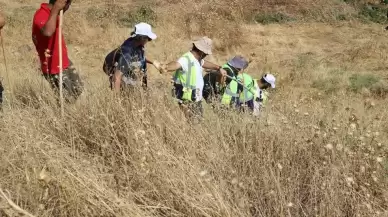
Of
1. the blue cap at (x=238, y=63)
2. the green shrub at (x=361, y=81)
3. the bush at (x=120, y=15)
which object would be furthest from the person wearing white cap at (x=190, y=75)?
the bush at (x=120, y=15)

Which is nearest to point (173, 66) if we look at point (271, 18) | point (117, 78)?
point (117, 78)

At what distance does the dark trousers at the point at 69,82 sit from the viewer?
450 centimetres

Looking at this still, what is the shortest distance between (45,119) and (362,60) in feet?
30.8

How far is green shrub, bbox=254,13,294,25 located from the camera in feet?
51.9

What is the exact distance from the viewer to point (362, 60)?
12.0 metres

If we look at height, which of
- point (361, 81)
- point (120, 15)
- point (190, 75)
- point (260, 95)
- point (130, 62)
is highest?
point (130, 62)

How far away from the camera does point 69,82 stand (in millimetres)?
4621

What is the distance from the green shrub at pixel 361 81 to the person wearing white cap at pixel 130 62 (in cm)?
605

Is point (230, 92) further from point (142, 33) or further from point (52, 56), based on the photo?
point (52, 56)

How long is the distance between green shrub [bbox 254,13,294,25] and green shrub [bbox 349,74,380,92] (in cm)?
556

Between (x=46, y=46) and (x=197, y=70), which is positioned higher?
(x=46, y=46)

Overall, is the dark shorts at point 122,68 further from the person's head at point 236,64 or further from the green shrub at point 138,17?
the green shrub at point 138,17

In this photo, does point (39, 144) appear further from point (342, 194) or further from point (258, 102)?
point (258, 102)

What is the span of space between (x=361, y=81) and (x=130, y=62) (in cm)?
663
